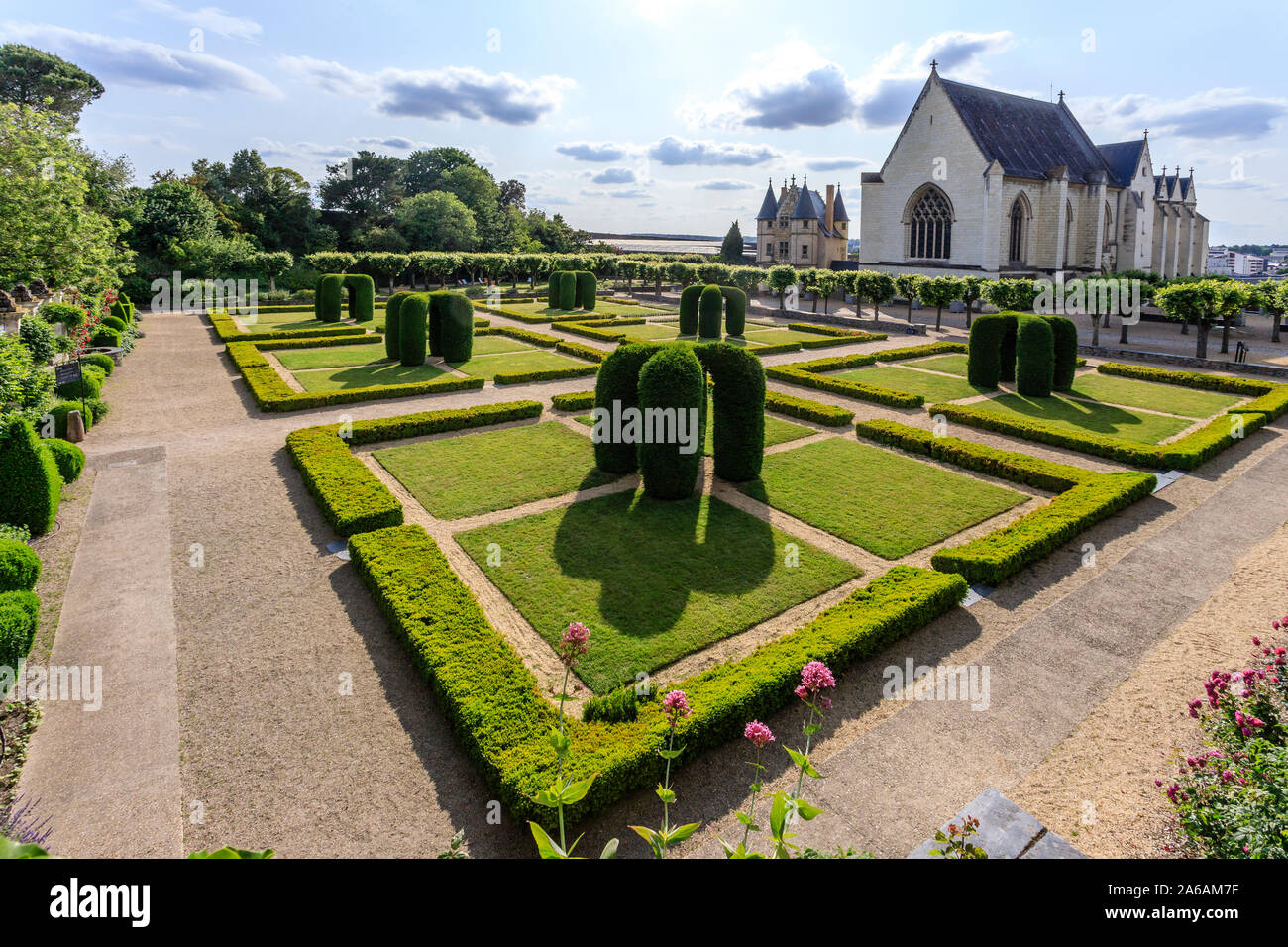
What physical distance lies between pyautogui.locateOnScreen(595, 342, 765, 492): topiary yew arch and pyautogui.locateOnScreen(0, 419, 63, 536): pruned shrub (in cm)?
1011

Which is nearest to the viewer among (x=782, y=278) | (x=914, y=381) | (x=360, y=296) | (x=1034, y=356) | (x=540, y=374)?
(x=1034, y=356)

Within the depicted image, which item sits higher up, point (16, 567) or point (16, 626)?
point (16, 567)

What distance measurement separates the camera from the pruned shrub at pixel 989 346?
79.7ft

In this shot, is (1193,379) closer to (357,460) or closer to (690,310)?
(690,310)

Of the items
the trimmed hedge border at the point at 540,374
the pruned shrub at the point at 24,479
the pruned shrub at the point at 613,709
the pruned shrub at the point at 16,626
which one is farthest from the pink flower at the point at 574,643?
the trimmed hedge border at the point at 540,374

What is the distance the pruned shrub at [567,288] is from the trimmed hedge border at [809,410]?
2573 centimetres

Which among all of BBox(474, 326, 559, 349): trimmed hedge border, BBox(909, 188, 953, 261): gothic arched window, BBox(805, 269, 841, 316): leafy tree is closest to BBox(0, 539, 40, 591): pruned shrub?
BBox(474, 326, 559, 349): trimmed hedge border

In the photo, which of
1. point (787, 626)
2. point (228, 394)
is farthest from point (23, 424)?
point (787, 626)

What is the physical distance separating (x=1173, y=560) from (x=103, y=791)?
50.7 ft

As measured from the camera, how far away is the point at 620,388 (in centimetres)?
1507

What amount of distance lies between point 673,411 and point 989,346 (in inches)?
637

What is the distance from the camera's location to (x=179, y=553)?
11867 mm

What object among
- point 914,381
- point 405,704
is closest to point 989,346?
point 914,381
